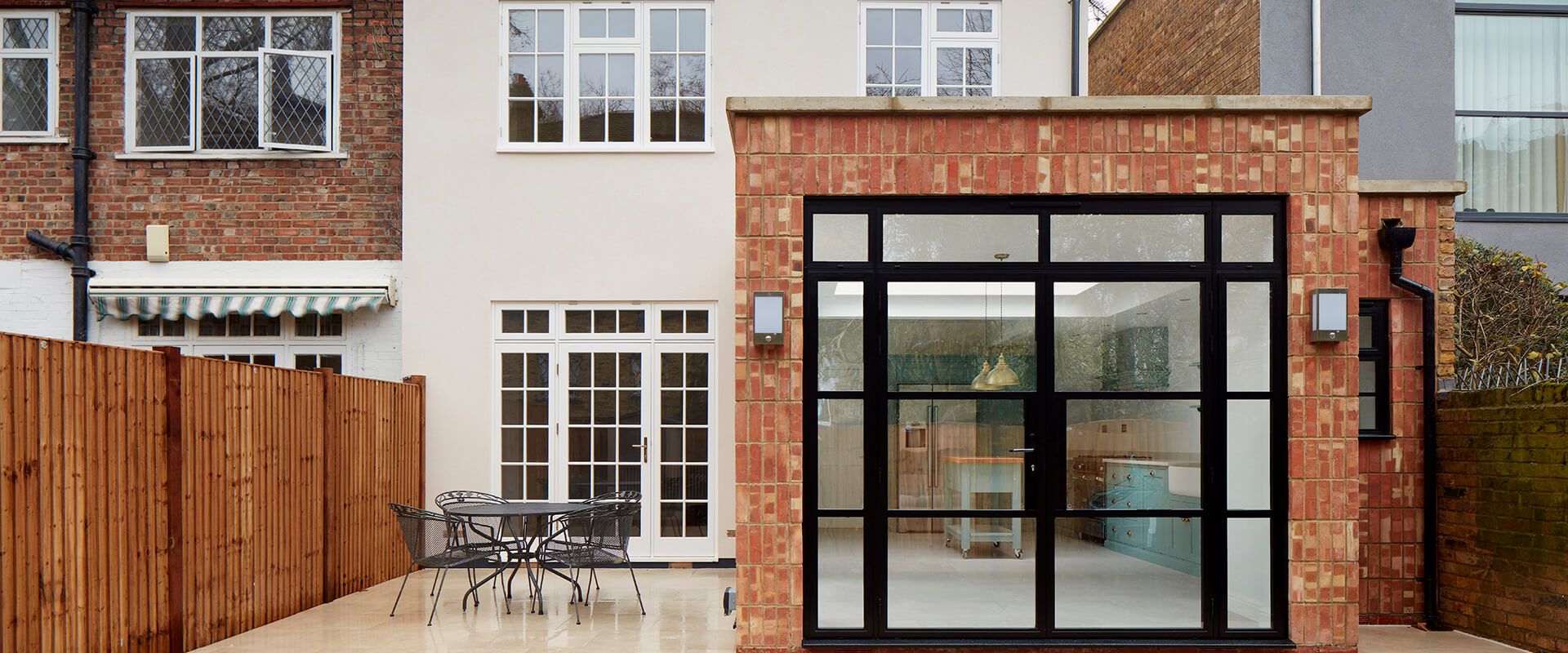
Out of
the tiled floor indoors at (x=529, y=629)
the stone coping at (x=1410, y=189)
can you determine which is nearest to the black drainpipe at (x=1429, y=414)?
the stone coping at (x=1410, y=189)

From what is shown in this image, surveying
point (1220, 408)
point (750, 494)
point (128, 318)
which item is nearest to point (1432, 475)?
point (1220, 408)

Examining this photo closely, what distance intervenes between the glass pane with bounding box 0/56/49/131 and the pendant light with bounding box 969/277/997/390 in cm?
880

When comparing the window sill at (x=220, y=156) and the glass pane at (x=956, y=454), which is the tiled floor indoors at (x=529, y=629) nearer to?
the glass pane at (x=956, y=454)

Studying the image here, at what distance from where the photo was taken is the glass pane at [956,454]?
582cm

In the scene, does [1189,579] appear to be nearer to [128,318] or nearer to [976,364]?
[976,364]

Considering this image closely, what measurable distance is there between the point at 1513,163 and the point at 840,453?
8372mm

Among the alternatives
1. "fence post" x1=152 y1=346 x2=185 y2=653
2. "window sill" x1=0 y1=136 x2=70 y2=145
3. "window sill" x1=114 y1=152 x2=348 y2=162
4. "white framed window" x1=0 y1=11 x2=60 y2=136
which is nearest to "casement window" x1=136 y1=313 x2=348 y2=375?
"window sill" x1=114 y1=152 x2=348 y2=162

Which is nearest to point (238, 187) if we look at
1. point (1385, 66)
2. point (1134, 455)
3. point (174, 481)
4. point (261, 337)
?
point (261, 337)

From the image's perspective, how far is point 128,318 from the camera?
30.9 feet

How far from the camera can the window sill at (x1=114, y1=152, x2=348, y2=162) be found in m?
9.44

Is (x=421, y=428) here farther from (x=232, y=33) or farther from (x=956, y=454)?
(x=956, y=454)

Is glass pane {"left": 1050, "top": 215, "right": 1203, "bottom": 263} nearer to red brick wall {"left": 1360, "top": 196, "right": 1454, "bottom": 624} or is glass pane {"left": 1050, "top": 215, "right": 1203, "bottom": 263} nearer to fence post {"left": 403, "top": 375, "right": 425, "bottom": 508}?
red brick wall {"left": 1360, "top": 196, "right": 1454, "bottom": 624}

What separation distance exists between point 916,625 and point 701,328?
417cm

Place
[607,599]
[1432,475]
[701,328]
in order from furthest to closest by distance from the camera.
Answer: [701,328], [607,599], [1432,475]
